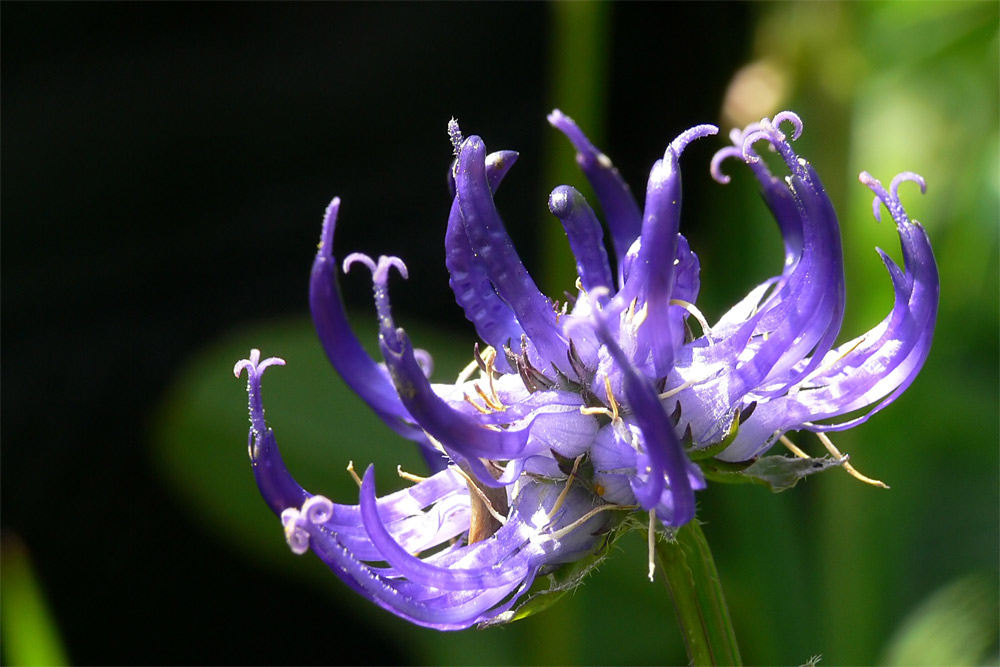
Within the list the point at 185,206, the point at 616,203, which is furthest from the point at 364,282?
the point at 616,203

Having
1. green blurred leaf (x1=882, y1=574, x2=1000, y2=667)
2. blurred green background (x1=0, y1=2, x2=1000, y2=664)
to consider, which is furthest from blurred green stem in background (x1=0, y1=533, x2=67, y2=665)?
green blurred leaf (x1=882, y1=574, x2=1000, y2=667)

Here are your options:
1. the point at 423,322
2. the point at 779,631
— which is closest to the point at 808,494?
the point at 779,631

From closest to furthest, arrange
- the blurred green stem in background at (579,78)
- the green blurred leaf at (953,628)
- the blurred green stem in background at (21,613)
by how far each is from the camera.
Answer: the blurred green stem in background at (21,613) < the green blurred leaf at (953,628) < the blurred green stem in background at (579,78)

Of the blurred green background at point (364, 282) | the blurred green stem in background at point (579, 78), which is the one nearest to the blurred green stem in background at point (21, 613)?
the blurred green background at point (364, 282)

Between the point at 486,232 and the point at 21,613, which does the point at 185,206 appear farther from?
the point at 486,232

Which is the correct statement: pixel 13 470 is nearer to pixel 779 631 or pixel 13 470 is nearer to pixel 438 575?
pixel 779 631

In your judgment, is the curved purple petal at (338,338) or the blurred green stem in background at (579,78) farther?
the blurred green stem in background at (579,78)

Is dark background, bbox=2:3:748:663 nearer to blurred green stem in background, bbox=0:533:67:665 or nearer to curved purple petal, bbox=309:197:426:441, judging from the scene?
blurred green stem in background, bbox=0:533:67:665

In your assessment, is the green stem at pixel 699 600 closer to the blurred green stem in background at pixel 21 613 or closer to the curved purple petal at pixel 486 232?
the curved purple petal at pixel 486 232
